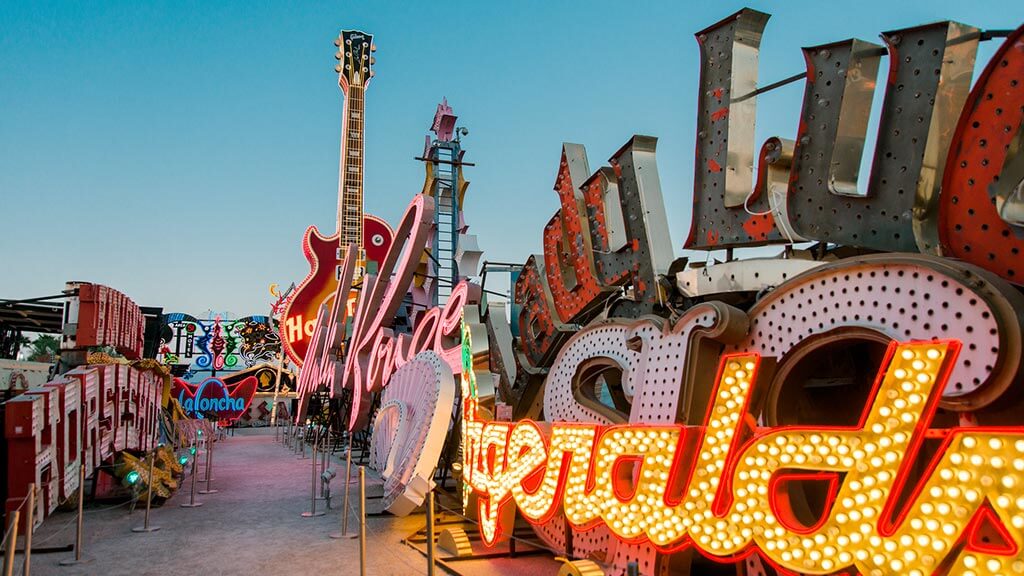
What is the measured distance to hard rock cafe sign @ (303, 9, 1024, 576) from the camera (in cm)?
393

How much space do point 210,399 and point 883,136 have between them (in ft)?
128

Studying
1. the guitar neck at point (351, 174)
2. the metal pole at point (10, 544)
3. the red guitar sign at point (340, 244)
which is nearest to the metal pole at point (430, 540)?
the metal pole at point (10, 544)

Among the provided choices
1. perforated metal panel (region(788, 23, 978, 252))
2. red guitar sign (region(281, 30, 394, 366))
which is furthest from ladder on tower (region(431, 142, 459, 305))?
perforated metal panel (region(788, 23, 978, 252))

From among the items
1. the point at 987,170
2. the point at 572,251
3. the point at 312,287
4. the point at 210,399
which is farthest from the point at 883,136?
the point at 210,399

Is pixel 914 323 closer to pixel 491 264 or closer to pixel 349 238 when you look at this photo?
pixel 491 264

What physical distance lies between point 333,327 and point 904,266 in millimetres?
19323

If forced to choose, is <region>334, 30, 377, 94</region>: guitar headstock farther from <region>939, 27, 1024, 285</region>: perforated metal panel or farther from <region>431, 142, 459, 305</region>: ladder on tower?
<region>939, 27, 1024, 285</region>: perforated metal panel

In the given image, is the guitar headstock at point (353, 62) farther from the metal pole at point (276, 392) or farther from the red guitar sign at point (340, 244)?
the metal pole at point (276, 392)

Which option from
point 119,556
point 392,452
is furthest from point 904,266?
point 119,556

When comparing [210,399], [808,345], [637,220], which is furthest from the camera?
[210,399]

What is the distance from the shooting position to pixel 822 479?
4891 millimetres

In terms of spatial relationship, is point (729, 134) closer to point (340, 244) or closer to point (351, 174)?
point (340, 244)

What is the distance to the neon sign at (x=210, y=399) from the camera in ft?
126

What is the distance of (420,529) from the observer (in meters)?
11.1
